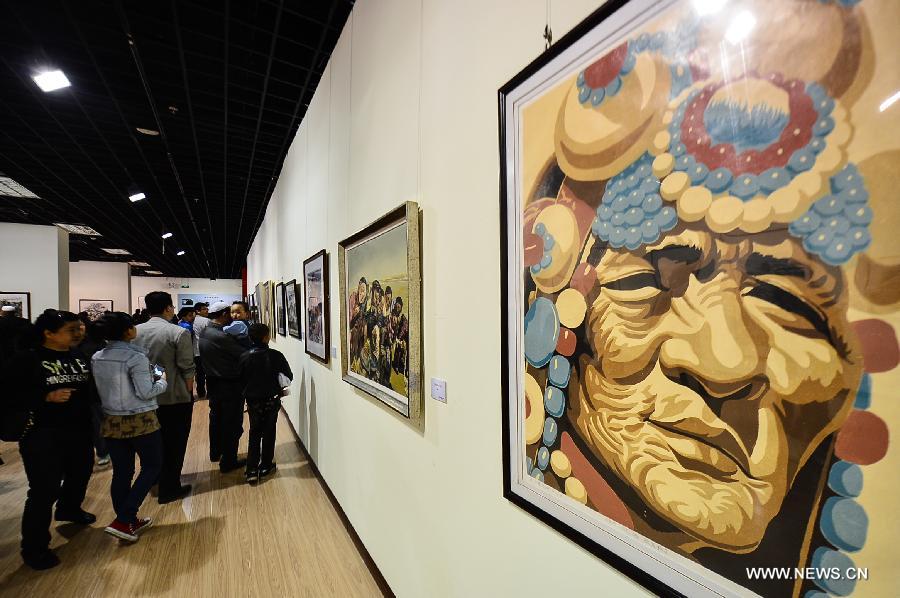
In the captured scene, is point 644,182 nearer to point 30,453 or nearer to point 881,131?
point 881,131

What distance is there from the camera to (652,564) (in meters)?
0.76

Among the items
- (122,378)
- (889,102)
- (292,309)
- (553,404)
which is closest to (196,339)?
(292,309)

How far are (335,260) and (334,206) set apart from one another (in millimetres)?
448

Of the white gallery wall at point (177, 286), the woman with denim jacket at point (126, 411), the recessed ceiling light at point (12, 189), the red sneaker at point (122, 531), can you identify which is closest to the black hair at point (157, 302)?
the woman with denim jacket at point (126, 411)

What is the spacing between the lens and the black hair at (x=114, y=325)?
252cm

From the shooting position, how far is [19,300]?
7750 mm

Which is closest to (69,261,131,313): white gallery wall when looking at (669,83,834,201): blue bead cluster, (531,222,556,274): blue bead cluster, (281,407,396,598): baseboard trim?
(281,407,396,598): baseboard trim

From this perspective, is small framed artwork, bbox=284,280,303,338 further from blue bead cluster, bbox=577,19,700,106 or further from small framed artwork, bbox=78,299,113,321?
small framed artwork, bbox=78,299,113,321

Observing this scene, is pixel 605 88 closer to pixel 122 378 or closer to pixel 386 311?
pixel 386 311

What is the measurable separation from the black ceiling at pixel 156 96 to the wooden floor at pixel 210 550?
3.91 metres

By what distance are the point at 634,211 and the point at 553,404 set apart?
0.52m

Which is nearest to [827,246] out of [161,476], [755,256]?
[755,256]

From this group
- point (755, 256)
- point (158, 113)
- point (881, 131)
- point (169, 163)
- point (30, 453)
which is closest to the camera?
point (881, 131)

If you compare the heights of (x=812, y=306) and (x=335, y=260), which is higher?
(x=335, y=260)
